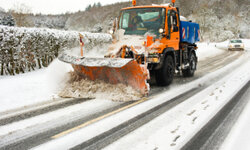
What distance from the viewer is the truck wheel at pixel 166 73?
22.6 feet

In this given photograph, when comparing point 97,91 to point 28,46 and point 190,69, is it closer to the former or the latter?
point 190,69

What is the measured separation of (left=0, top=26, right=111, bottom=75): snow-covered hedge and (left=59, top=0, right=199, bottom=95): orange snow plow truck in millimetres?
4212

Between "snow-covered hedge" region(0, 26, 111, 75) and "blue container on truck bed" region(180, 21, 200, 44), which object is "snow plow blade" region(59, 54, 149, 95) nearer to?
"blue container on truck bed" region(180, 21, 200, 44)

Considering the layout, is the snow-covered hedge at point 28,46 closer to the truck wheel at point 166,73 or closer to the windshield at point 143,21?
the windshield at point 143,21

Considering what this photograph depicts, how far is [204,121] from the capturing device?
4.04m

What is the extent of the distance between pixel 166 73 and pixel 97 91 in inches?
90.2

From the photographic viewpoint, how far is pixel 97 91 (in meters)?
5.99

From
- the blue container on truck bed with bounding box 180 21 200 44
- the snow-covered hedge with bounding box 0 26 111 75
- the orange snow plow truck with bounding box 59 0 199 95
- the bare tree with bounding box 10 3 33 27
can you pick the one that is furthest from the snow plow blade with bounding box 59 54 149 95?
the bare tree with bounding box 10 3 33 27

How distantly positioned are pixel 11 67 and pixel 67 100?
5.18 meters

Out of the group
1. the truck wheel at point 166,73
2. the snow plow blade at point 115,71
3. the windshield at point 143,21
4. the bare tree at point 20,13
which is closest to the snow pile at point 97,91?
the snow plow blade at point 115,71

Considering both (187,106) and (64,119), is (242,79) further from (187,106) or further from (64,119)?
(64,119)

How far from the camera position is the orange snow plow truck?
5628mm

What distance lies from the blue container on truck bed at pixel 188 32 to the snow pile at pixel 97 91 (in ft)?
11.7

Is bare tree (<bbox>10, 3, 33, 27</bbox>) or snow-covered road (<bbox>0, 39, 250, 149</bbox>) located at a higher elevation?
bare tree (<bbox>10, 3, 33, 27</bbox>)
